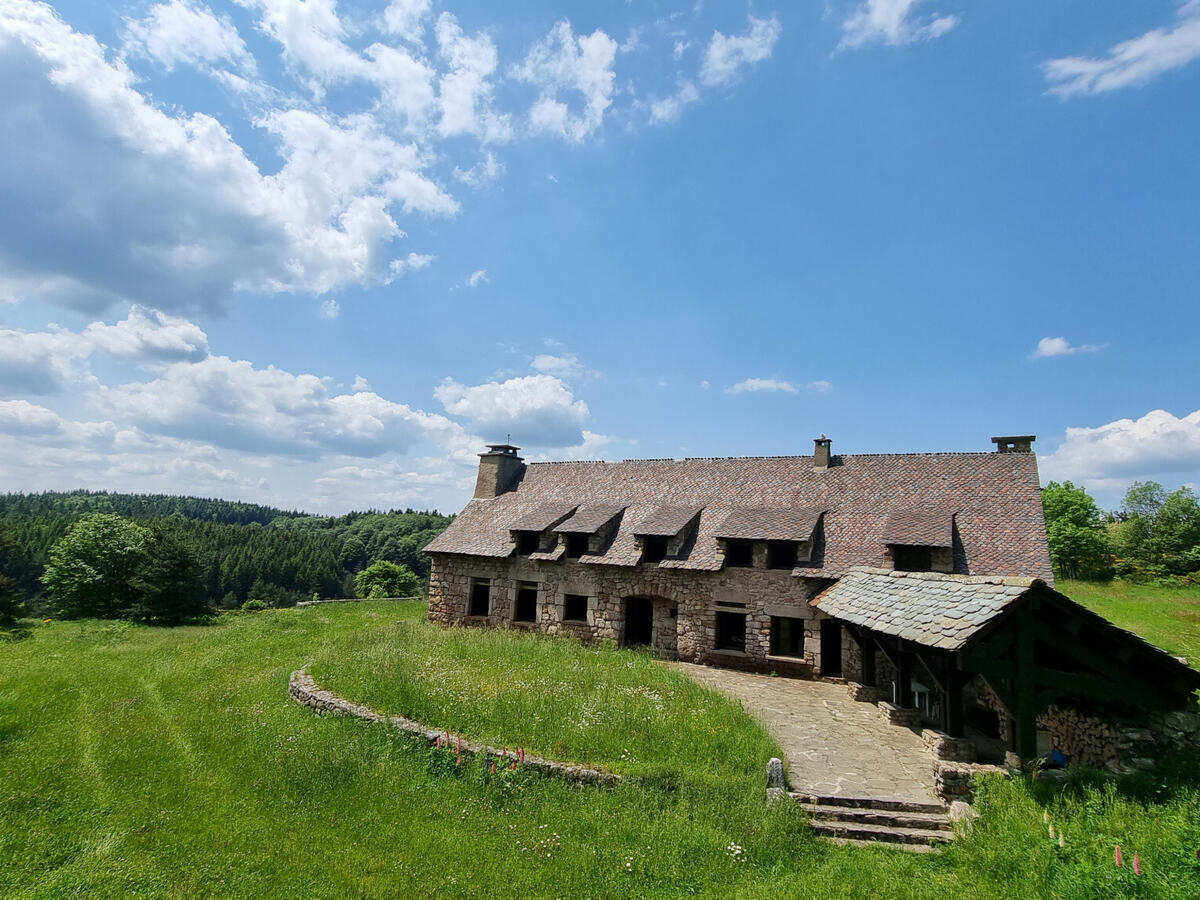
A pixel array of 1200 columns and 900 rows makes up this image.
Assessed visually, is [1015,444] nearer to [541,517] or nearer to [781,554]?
[781,554]

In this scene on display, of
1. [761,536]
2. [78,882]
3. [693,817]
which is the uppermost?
[761,536]

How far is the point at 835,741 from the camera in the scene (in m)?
11.1

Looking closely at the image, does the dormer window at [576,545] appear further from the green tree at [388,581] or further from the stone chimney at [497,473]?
the green tree at [388,581]

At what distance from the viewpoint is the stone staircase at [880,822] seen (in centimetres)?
789

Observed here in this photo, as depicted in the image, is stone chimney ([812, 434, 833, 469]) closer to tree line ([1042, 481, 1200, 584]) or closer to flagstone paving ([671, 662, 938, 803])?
flagstone paving ([671, 662, 938, 803])

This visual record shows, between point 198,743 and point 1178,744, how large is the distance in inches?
613

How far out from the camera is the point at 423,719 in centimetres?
1144

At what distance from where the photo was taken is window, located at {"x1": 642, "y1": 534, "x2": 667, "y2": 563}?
2003 centimetres

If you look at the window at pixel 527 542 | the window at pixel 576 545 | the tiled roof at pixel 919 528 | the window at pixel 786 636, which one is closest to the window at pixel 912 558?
the tiled roof at pixel 919 528

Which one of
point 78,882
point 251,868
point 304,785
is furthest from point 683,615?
point 78,882

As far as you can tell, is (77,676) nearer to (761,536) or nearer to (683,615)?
(683,615)

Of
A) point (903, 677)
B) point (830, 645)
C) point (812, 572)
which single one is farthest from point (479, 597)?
point (903, 677)

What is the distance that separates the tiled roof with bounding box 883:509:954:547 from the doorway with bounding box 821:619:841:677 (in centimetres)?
292

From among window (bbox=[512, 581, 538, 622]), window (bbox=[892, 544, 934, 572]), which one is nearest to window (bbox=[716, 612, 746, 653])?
window (bbox=[892, 544, 934, 572])
